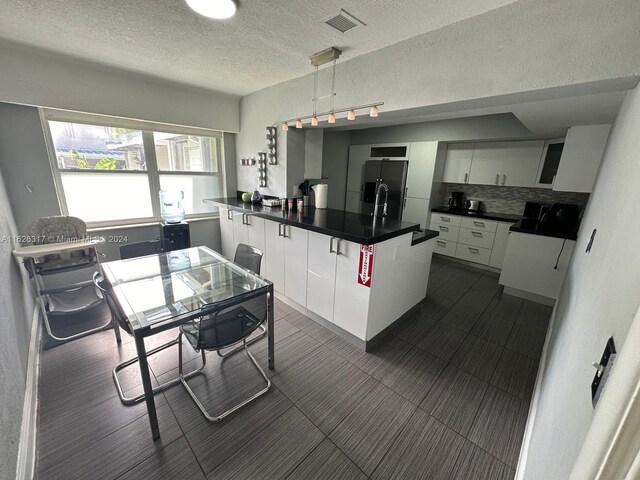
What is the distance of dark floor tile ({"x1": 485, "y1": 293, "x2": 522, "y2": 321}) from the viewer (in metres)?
2.86

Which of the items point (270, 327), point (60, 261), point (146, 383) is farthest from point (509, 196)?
point (60, 261)

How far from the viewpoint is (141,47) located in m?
2.27

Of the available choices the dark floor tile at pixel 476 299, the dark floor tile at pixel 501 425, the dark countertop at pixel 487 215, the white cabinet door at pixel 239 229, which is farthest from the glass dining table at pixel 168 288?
the dark countertop at pixel 487 215

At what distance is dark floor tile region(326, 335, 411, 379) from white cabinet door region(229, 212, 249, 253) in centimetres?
182

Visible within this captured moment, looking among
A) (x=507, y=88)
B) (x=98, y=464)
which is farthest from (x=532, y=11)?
(x=98, y=464)

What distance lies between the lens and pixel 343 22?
1813mm

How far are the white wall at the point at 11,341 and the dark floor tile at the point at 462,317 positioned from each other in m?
3.05

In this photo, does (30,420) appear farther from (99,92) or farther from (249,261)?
(99,92)

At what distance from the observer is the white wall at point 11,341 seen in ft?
3.68

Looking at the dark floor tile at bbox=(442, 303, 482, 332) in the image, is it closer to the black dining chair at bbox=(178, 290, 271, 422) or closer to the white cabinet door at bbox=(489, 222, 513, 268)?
the white cabinet door at bbox=(489, 222, 513, 268)

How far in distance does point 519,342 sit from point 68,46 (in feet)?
15.7

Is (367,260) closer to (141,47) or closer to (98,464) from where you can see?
(98,464)

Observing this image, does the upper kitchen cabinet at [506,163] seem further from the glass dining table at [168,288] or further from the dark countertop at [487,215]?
the glass dining table at [168,288]

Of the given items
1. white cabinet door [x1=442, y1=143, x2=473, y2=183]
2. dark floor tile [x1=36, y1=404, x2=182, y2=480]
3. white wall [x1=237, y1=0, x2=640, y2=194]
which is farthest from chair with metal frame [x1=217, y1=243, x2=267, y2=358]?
white cabinet door [x1=442, y1=143, x2=473, y2=183]
